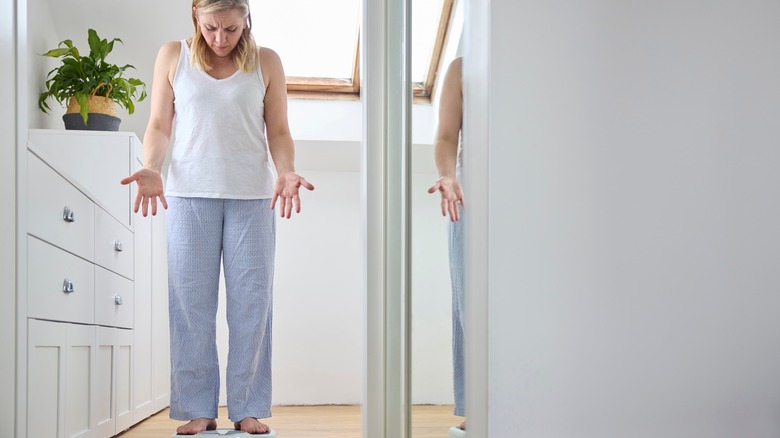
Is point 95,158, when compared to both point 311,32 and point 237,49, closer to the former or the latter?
point 237,49

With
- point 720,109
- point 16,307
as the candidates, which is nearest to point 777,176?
point 720,109

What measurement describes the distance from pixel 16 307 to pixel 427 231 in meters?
0.90

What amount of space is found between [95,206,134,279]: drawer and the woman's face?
67 centimetres

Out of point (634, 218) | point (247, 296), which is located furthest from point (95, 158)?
point (634, 218)

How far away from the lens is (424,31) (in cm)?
123

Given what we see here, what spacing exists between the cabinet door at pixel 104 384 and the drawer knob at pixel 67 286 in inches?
13.8

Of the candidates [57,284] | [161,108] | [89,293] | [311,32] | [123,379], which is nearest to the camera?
[57,284]

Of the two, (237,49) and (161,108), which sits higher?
(237,49)

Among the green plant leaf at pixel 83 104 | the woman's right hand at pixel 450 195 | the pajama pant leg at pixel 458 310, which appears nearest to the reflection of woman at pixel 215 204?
the green plant leaf at pixel 83 104

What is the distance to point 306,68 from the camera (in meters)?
3.71

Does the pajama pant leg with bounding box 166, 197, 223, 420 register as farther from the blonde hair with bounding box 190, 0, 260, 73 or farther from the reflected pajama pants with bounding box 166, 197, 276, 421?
the blonde hair with bounding box 190, 0, 260, 73

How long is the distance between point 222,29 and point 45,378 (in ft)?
3.20

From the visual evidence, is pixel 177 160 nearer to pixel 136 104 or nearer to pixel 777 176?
pixel 136 104

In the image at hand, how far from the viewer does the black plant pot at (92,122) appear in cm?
297
